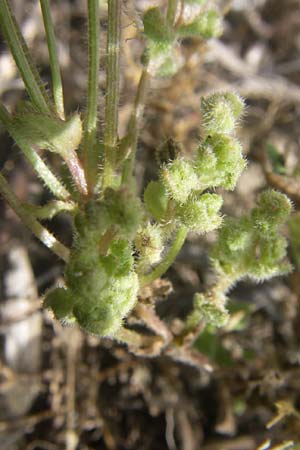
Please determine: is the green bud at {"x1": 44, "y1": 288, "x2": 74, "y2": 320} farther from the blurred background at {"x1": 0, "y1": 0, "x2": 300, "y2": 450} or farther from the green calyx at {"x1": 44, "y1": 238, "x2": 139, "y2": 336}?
the blurred background at {"x1": 0, "y1": 0, "x2": 300, "y2": 450}

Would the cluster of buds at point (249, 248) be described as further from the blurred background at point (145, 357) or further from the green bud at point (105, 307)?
the blurred background at point (145, 357)

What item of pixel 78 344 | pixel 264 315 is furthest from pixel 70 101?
pixel 264 315

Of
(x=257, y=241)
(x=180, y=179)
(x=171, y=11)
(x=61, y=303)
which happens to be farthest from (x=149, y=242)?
(x=171, y=11)

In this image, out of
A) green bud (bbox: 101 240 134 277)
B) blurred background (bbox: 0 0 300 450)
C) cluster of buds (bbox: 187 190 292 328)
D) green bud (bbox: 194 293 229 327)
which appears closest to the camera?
green bud (bbox: 101 240 134 277)

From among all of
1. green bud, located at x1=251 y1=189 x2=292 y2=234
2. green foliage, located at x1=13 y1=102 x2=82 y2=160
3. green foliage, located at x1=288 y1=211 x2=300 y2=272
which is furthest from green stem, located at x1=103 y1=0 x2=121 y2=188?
Result: green foliage, located at x1=288 y1=211 x2=300 y2=272

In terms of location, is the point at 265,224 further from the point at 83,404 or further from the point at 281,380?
the point at 83,404
